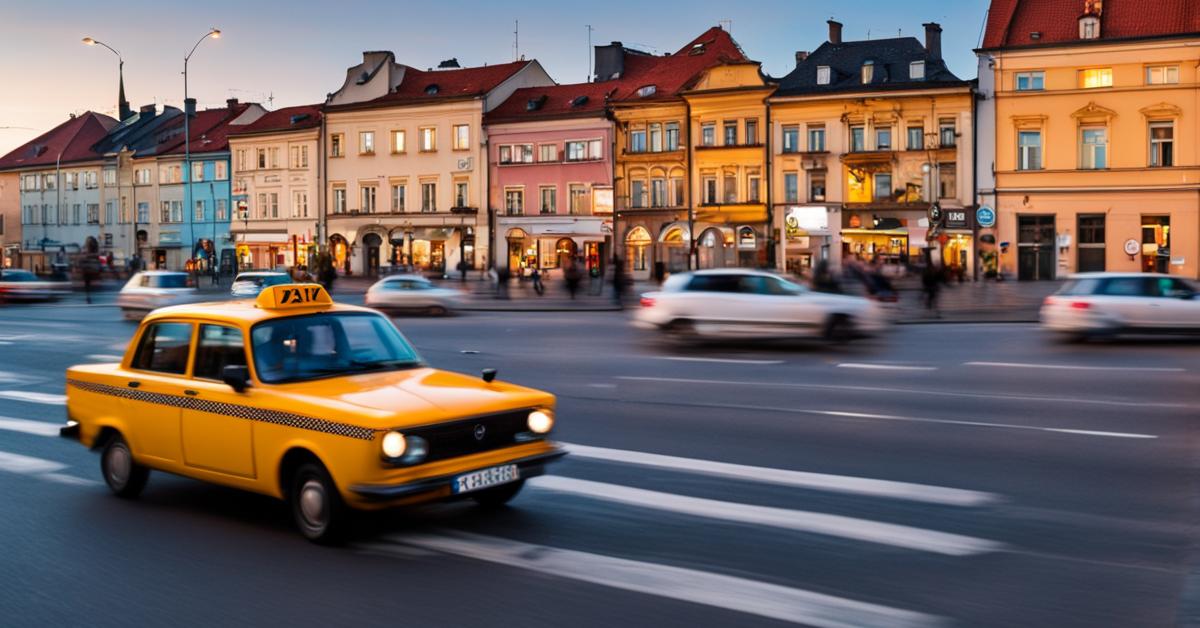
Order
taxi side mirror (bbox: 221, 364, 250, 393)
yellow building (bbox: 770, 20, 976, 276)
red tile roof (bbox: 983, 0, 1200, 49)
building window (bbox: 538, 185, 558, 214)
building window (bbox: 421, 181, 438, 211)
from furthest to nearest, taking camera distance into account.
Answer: building window (bbox: 421, 181, 438, 211) < building window (bbox: 538, 185, 558, 214) < yellow building (bbox: 770, 20, 976, 276) < red tile roof (bbox: 983, 0, 1200, 49) < taxi side mirror (bbox: 221, 364, 250, 393)

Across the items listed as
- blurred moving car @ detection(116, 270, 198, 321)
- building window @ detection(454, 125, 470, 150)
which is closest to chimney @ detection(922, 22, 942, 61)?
building window @ detection(454, 125, 470, 150)

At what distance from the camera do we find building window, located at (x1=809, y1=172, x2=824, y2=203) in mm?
65062

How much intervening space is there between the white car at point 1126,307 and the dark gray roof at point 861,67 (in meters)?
39.2

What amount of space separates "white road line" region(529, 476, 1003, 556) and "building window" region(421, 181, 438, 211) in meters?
68.5

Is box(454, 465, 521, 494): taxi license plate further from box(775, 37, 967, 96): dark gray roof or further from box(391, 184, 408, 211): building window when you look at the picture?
box(391, 184, 408, 211): building window

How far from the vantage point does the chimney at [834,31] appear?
230 feet

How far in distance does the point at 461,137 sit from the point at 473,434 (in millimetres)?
70023

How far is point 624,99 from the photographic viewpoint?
70688mm

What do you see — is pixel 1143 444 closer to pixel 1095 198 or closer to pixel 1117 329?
pixel 1117 329

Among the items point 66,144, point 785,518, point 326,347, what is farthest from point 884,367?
point 66,144

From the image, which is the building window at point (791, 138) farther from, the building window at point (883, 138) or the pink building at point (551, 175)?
the pink building at point (551, 175)

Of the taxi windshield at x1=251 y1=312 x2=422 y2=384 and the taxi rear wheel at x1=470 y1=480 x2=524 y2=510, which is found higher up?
the taxi windshield at x1=251 y1=312 x2=422 y2=384

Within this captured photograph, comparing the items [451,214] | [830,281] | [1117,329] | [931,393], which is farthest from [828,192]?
[931,393]

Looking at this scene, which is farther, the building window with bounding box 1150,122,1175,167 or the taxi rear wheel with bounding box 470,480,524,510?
the building window with bounding box 1150,122,1175,167
